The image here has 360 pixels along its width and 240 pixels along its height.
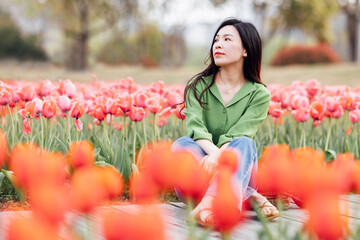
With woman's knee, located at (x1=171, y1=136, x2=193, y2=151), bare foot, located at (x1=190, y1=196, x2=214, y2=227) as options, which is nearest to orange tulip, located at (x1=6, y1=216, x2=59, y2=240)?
bare foot, located at (x1=190, y1=196, x2=214, y2=227)

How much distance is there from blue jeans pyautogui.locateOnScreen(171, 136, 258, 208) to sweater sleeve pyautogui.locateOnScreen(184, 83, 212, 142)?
53 mm

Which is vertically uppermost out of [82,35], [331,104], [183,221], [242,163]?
[82,35]

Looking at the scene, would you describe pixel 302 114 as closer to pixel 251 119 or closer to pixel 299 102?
pixel 299 102

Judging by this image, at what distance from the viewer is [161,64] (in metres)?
28.1

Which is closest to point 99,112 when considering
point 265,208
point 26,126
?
point 26,126

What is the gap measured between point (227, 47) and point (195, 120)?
1.40ft

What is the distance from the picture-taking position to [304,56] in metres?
21.2

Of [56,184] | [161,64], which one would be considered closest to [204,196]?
[56,184]

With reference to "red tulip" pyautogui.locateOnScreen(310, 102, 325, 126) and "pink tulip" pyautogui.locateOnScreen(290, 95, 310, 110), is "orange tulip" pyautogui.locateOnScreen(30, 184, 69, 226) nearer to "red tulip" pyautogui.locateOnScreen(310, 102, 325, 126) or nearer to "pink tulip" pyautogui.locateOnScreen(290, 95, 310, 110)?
"red tulip" pyautogui.locateOnScreen(310, 102, 325, 126)

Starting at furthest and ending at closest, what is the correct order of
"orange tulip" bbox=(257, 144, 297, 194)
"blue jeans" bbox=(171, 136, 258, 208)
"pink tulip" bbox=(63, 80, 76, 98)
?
1. "pink tulip" bbox=(63, 80, 76, 98)
2. "blue jeans" bbox=(171, 136, 258, 208)
3. "orange tulip" bbox=(257, 144, 297, 194)

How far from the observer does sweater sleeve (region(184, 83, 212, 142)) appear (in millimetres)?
2469

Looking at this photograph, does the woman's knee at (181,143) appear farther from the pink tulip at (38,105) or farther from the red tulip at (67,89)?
the red tulip at (67,89)

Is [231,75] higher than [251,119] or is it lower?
higher

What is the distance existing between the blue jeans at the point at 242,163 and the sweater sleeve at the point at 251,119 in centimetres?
17
